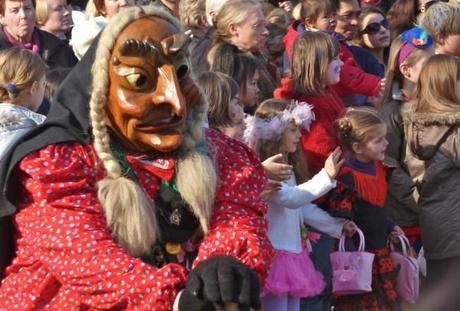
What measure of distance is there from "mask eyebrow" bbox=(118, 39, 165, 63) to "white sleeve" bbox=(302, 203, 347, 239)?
8.35 feet

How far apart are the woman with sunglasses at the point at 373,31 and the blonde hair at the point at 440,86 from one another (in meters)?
1.76

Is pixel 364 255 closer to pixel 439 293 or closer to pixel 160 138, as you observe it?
pixel 439 293

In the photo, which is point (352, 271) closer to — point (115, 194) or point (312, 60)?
point (312, 60)

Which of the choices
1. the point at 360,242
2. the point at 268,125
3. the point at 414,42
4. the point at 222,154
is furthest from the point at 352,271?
the point at 222,154

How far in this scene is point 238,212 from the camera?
3.54m

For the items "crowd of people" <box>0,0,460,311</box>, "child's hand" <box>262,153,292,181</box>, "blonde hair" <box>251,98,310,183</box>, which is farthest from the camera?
Answer: "blonde hair" <box>251,98,310,183</box>

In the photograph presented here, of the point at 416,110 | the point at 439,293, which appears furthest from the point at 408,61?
the point at 439,293

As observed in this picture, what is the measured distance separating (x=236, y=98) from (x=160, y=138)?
6.99 ft

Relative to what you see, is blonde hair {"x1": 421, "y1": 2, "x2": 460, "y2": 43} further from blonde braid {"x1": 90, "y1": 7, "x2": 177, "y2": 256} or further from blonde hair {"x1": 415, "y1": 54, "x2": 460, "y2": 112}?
blonde braid {"x1": 90, "y1": 7, "x2": 177, "y2": 256}

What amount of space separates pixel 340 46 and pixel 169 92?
4329 mm

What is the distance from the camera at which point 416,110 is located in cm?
676

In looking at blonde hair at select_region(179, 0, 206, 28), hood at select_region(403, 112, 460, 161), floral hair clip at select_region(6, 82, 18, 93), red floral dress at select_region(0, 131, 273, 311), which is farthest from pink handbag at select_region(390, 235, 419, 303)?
red floral dress at select_region(0, 131, 273, 311)

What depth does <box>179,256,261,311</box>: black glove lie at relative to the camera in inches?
117

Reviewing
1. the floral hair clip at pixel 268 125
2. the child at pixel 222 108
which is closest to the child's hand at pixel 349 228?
the floral hair clip at pixel 268 125
